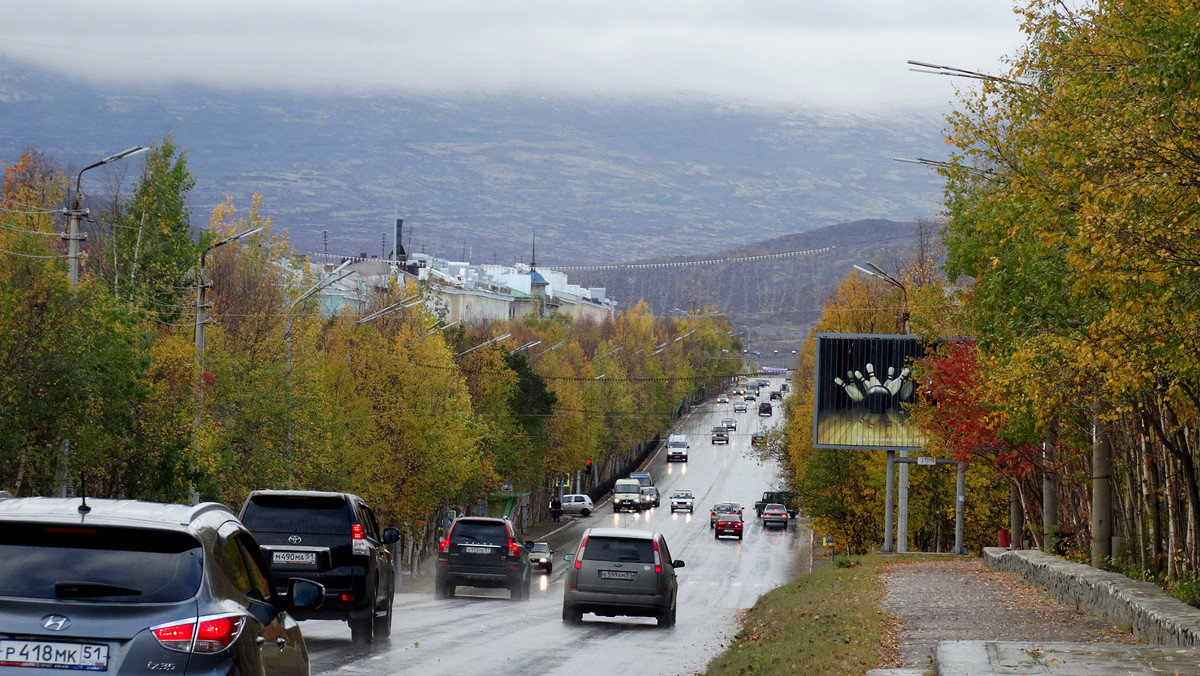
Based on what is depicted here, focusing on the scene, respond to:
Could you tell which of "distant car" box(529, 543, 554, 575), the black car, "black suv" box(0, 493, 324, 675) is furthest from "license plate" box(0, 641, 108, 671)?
the black car

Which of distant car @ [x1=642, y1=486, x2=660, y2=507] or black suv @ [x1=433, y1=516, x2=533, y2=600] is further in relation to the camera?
distant car @ [x1=642, y1=486, x2=660, y2=507]

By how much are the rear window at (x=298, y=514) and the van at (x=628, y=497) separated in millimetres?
81482

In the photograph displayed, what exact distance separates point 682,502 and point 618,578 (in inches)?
3057

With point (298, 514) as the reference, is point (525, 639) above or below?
below

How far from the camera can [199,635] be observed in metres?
6.96

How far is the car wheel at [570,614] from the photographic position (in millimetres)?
24250

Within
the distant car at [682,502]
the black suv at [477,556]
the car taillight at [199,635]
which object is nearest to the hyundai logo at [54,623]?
the car taillight at [199,635]

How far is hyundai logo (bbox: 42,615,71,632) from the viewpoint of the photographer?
6777mm

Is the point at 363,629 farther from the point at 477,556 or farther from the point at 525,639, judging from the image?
the point at 477,556

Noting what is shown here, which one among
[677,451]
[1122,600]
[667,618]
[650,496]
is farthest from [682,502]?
[1122,600]

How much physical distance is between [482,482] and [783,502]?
36989mm

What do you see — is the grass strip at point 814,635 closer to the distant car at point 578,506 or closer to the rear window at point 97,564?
the rear window at point 97,564

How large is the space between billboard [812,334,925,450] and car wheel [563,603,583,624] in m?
27.1

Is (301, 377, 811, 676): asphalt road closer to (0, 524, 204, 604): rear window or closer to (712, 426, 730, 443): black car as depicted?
(0, 524, 204, 604): rear window
